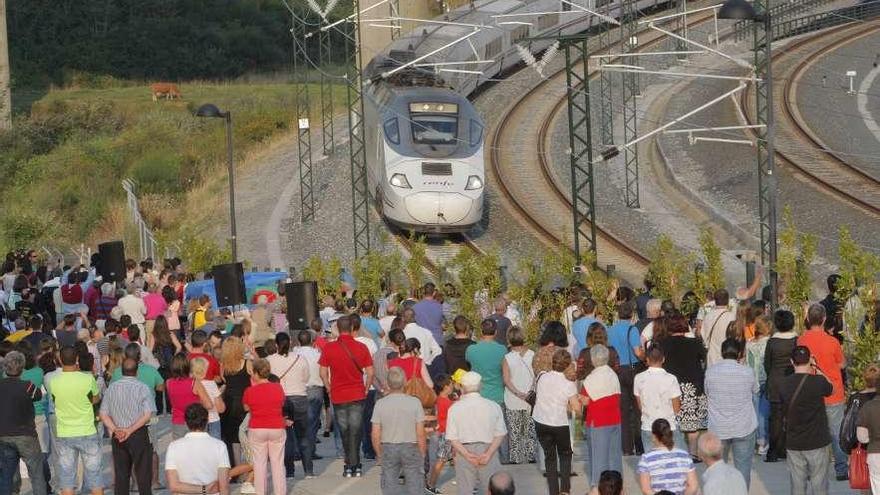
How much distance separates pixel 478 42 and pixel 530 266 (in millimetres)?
29804

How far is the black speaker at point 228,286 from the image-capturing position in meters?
26.8

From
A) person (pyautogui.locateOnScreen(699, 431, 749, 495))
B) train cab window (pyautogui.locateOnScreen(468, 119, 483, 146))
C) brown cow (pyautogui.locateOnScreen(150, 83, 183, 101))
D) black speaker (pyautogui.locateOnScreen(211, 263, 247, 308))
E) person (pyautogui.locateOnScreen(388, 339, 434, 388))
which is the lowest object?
person (pyautogui.locateOnScreen(699, 431, 749, 495))

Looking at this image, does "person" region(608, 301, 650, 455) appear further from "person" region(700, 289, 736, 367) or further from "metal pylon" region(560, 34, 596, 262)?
"metal pylon" region(560, 34, 596, 262)

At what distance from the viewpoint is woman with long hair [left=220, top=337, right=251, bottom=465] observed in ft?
Result: 58.4

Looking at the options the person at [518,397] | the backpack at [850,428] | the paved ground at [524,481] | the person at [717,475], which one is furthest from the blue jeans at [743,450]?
the person at [717,475]

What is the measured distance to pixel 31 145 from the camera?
Result: 7006 centimetres

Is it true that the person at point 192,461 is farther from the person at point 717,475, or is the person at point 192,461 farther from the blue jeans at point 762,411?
the blue jeans at point 762,411

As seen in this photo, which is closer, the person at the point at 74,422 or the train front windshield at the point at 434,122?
the person at the point at 74,422

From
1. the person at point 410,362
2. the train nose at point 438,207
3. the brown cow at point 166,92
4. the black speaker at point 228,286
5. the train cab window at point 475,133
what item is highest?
the brown cow at point 166,92

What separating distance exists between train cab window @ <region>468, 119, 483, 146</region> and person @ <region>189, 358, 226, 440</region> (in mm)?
25414

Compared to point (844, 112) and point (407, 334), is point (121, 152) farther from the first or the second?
point (407, 334)

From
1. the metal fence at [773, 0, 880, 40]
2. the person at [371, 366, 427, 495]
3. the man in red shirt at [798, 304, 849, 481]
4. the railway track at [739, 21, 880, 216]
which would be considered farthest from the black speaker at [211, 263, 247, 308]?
the metal fence at [773, 0, 880, 40]

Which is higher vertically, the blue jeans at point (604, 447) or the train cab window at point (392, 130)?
the train cab window at point (392, 130)

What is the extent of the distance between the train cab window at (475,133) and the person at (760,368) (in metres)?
23.9
